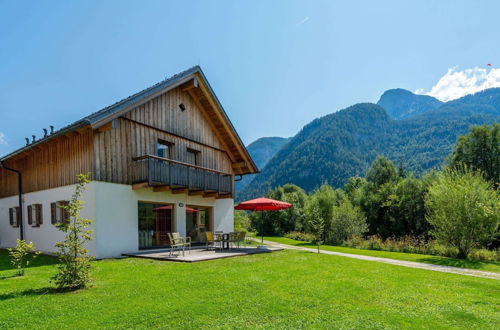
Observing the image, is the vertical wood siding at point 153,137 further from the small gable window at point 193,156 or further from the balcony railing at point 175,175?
the balcony railing at point 175,175

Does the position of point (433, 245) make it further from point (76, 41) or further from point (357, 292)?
point (76, 41)

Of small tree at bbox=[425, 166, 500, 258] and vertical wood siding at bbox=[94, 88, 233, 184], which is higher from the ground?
vertical wood siding at bbox=[94, 88, 233, 184]

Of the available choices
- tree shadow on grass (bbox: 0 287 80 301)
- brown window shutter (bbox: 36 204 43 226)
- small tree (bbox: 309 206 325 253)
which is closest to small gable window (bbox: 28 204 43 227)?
brown window shutter (bbox: 36 204 43 226)

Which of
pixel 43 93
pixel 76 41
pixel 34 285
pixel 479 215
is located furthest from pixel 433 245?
pixel 43 93

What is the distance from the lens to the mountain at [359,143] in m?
106

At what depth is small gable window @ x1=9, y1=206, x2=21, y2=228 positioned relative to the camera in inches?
653

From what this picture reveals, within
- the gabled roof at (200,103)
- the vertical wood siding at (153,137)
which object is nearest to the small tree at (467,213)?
the gabled roof at (200,103)

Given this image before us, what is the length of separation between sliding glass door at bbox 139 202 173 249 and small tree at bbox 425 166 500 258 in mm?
12946

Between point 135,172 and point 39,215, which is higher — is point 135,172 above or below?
above

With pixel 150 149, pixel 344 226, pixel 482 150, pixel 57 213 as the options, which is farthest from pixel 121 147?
pixel 482 150

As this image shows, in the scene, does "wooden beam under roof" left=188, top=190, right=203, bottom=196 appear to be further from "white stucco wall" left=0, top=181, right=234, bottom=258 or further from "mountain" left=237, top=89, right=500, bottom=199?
"mountain" left=237, top=89, right=500, bottom=199

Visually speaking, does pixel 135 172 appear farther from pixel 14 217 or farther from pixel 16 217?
pixel 14 217

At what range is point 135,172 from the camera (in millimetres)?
13164

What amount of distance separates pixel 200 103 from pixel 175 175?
5261 millimetres
